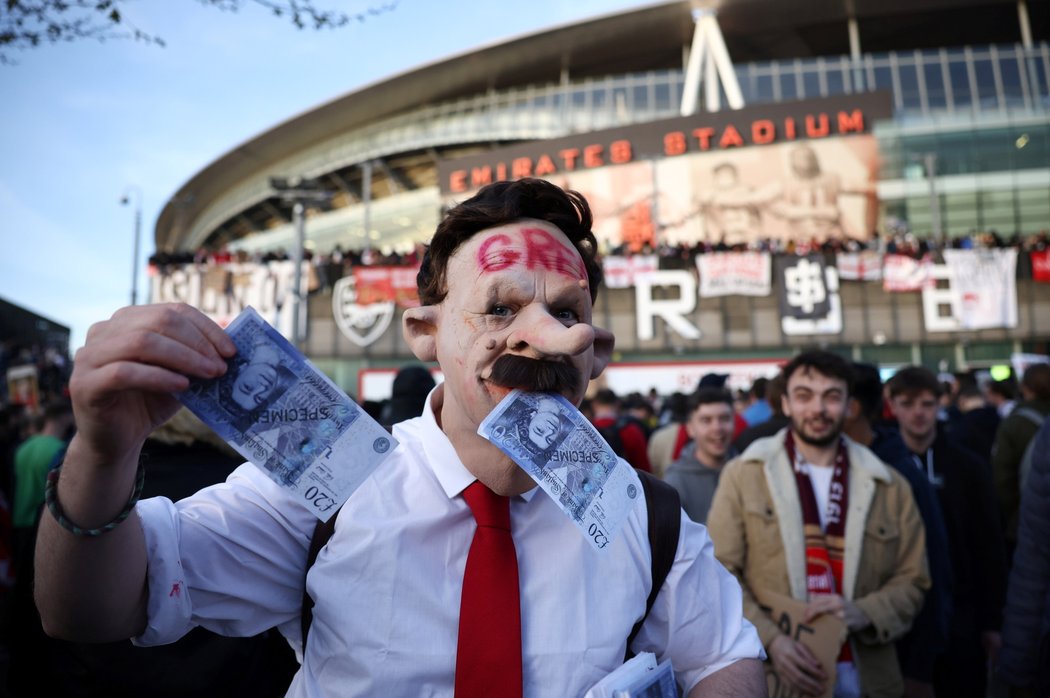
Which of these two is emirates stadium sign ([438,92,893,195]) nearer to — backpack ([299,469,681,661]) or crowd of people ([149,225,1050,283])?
crowd of people ([149,225,1050,283])

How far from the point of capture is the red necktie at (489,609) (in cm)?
146

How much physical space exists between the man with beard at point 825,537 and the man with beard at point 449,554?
1796 mm

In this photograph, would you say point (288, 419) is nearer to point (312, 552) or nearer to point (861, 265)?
point (312, 552)

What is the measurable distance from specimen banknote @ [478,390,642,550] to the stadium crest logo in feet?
66.2

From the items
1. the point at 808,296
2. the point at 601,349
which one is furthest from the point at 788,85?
the point at 601,349

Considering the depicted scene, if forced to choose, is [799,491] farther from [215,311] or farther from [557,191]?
[215,311]

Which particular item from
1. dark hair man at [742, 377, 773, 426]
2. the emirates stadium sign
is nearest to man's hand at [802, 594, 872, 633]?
dark hair man at [742, 377, 773, 426]

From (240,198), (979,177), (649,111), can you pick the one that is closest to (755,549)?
(979,177)

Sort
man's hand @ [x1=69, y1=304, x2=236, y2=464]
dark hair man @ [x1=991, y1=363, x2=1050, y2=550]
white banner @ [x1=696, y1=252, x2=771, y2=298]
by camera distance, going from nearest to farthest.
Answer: man's hand @ [x1=69, y1=304, x2=236, y2=464] → dark hair man @ [x1=991, y1=363, x2=1050, y2=550] → white banner @ [x1=696, y1=252, x2=771, y2=298]

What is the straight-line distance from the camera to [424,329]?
5.97 ft

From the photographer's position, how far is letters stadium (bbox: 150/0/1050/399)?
68.3 ft

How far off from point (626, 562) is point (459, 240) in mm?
910

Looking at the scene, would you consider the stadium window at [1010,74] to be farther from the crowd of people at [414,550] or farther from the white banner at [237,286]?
the crowd of people at [414,550]

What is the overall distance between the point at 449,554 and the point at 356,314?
67.7ft
